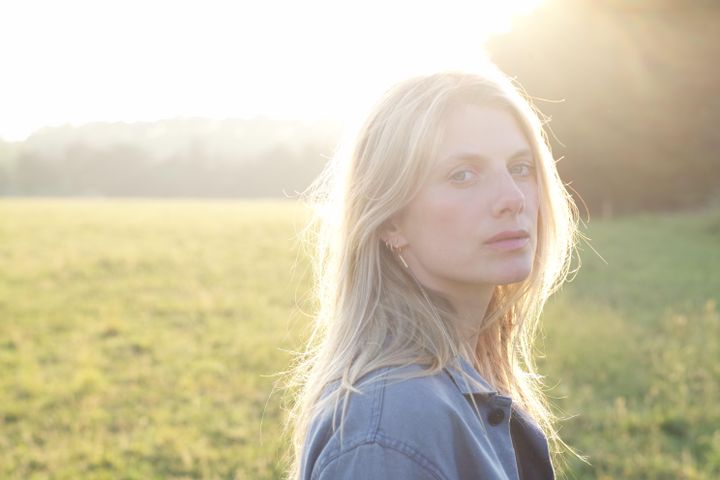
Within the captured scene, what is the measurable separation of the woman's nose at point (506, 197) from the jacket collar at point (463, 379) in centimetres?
48

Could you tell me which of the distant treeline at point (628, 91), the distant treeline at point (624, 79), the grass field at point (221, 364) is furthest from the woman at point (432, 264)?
the distant treeline at point (624, 79)

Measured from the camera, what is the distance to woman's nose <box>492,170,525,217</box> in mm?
2109

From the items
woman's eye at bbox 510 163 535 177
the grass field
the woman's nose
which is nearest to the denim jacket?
the woman's nose

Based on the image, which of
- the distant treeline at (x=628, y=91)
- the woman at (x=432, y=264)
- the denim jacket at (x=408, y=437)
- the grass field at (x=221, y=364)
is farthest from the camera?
the distant treeline at (x=628, y=91)

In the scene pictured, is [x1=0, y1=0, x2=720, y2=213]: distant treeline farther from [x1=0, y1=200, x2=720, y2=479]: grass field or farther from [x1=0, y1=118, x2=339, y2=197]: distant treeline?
[x1=0, y1=118, x2=339, y2=197]: distant treeline

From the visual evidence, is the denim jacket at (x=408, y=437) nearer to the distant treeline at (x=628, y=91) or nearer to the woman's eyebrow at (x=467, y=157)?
the woman's eyebrow at (x=467, y=157)

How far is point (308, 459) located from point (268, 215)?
3093cm

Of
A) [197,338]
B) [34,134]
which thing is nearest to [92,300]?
[197,338]

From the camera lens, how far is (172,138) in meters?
142

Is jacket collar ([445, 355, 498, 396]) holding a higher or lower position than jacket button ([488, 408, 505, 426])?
higher

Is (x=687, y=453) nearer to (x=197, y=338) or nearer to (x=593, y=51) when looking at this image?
(x=197, y=338)

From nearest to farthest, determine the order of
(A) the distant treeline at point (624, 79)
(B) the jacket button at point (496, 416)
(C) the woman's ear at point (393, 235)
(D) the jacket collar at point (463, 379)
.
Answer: (D) the jacket collar at point (463, 379) < (B) the jacket button at point (496, 416) < (C) the woman's ear at point (393, 235) < (A) the distant treeline at point (624, 79)

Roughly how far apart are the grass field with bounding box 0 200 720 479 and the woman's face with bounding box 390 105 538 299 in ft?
7.21

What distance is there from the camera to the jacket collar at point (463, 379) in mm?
1863
